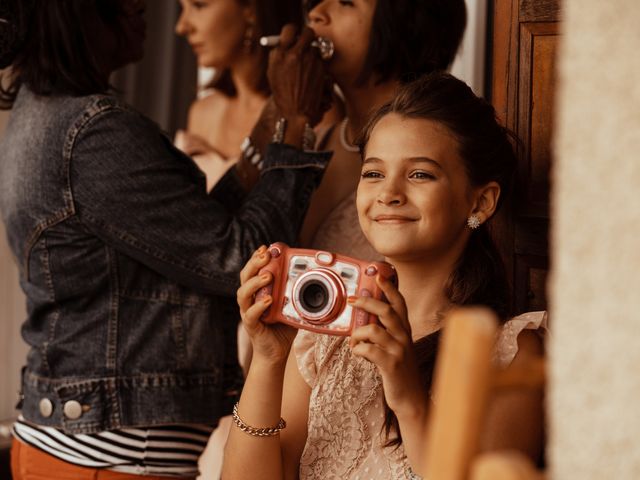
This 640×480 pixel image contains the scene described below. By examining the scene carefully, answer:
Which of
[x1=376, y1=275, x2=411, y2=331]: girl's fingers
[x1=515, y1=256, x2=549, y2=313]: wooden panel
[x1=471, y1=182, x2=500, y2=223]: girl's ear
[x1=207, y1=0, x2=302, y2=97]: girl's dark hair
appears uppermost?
[x1=207, y1=0, x2=302, y2=97]: girl's dark hair

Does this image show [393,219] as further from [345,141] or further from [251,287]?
[345,141]

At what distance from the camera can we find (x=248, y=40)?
213cm

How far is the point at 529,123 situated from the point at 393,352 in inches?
24.3

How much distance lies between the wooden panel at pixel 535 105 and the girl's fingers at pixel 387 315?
518 mm

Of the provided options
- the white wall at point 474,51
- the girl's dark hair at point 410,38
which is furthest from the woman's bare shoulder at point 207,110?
the girl's dark hair at point 410,38

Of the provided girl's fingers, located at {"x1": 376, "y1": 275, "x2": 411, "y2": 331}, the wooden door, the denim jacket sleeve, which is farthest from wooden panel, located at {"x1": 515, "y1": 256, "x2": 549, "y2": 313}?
girl's fingers, located at {"x1": 376, "y1": 275, "x2": 411, "y2": 331}

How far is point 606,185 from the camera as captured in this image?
487 mm

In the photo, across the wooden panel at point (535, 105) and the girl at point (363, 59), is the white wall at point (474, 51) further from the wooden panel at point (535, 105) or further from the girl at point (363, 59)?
the wooden panel at point (535, 105)

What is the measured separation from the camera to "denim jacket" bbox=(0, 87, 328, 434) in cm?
138

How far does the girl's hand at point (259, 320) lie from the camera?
1066 mm

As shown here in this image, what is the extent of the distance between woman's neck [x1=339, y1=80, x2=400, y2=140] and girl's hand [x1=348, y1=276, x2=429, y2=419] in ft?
2.34

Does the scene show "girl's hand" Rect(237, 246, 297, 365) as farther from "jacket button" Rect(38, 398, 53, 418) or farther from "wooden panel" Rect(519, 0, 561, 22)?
"wooden panel" Rect(519, 0, 561, 22)

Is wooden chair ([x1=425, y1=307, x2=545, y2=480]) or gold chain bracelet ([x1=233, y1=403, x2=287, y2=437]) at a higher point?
wooden chair ([x1=425, y1=307, x2=545, y2=480])

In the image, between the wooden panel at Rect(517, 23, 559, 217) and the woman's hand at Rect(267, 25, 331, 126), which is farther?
the woman's hand at Rect(267, 25, 331, 126)
